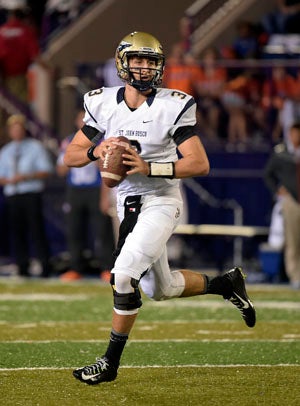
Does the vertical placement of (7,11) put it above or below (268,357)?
above

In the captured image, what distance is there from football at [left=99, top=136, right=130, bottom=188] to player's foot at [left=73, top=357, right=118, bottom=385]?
0.85m

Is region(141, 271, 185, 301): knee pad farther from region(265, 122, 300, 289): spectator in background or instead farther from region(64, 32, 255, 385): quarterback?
region(265, 122, 300, 289): spectator in background

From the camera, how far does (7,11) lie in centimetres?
1491

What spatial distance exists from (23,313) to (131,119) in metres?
3.38

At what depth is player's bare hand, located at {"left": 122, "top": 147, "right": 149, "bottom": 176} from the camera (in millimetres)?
5621

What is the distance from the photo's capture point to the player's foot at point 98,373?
557cm

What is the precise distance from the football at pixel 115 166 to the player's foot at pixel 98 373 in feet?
2.78

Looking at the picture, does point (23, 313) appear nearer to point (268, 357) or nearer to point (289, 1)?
point (268, 357)

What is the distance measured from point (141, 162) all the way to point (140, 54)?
59 cm

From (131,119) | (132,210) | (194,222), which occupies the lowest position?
(194,222)

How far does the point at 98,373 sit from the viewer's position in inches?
220

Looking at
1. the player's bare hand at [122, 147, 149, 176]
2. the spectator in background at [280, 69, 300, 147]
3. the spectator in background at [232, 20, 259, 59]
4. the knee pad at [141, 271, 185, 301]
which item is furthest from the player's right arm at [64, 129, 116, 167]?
the spectator in background at [232, 20, 259, 59]

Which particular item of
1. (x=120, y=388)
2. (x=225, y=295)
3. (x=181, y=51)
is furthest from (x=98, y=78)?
(x=120, y=388)

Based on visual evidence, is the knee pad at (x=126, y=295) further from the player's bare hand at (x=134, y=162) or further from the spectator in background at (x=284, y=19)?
the spectator in background at (x=284, y=19)
